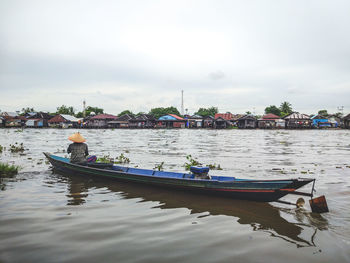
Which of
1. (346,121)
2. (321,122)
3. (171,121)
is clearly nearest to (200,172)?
(171,121)

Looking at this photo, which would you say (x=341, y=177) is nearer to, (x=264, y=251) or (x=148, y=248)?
(x=264, y=251)

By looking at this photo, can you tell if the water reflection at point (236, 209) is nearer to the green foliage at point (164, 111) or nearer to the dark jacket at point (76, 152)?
the dark jacket at point (76, 152)

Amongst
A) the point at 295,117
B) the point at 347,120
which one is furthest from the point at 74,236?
the point at 347,120

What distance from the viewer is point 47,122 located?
73.9 meters

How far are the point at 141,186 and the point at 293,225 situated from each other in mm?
4184

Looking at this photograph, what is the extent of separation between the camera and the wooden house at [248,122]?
216 ft

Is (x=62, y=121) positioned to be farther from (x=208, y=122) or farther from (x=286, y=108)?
(x=286, y=108)

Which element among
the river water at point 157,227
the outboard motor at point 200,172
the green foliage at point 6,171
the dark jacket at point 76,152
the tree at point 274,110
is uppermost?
the tree at point 274,110

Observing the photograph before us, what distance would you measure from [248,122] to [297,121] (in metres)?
12.3

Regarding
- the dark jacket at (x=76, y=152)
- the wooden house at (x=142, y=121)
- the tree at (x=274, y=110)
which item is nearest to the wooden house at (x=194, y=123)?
the wooden house at (x=142, y=121)

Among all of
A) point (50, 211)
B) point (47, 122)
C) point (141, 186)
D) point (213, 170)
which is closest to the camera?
point (50, 211)

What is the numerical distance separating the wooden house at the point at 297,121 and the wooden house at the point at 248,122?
787 cm

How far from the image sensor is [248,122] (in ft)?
219

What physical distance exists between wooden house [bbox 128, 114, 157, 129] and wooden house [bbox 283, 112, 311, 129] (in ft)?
115
